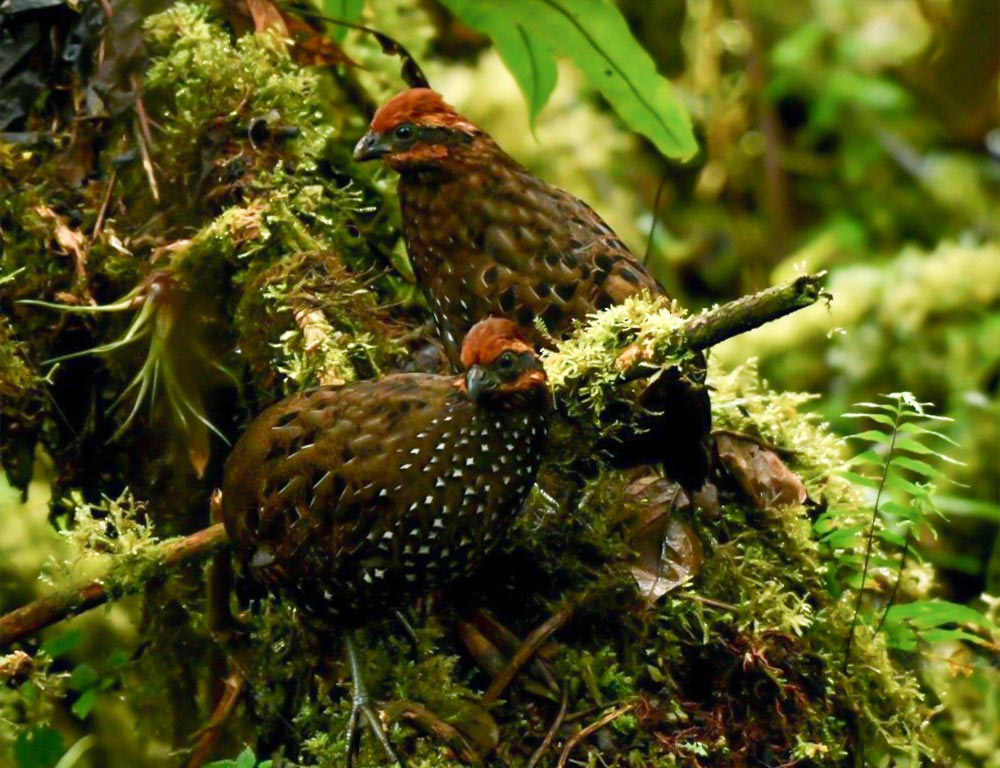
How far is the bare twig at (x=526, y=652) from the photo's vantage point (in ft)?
8.66

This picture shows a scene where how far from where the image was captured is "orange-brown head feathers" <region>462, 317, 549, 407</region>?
2469 millimetres

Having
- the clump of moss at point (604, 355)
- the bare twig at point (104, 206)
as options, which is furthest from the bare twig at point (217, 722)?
the bare twig at point (104, 206)

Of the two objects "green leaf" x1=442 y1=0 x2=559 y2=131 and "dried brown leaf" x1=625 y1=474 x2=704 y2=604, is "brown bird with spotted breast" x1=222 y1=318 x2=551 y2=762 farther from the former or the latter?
"green leaf" x1=442 y1=0 x2=559 y2=131

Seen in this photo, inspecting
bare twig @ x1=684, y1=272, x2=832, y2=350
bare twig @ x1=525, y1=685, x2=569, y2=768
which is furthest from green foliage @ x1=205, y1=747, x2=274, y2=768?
bare twig @ x1=684, y1=272, x2=832, y2=350

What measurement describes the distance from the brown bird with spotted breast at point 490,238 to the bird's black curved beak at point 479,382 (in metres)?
0.52

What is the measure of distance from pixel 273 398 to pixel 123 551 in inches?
22.2

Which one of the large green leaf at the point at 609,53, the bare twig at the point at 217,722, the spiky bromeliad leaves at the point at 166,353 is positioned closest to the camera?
the bare twig at the point at 217,722

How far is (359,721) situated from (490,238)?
4.19 ft

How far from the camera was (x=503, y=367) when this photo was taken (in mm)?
2482

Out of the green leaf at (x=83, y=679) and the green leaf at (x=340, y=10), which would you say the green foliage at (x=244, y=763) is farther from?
the green leaf at (x=340, y=10)

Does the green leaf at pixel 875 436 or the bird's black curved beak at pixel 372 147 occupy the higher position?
the bird's black curved beak at pixel 372 147

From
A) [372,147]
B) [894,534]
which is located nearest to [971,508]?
[894,534]

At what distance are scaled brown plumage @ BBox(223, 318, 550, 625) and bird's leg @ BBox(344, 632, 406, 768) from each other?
5.1 inches

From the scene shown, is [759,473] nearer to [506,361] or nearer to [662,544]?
[662,544]
